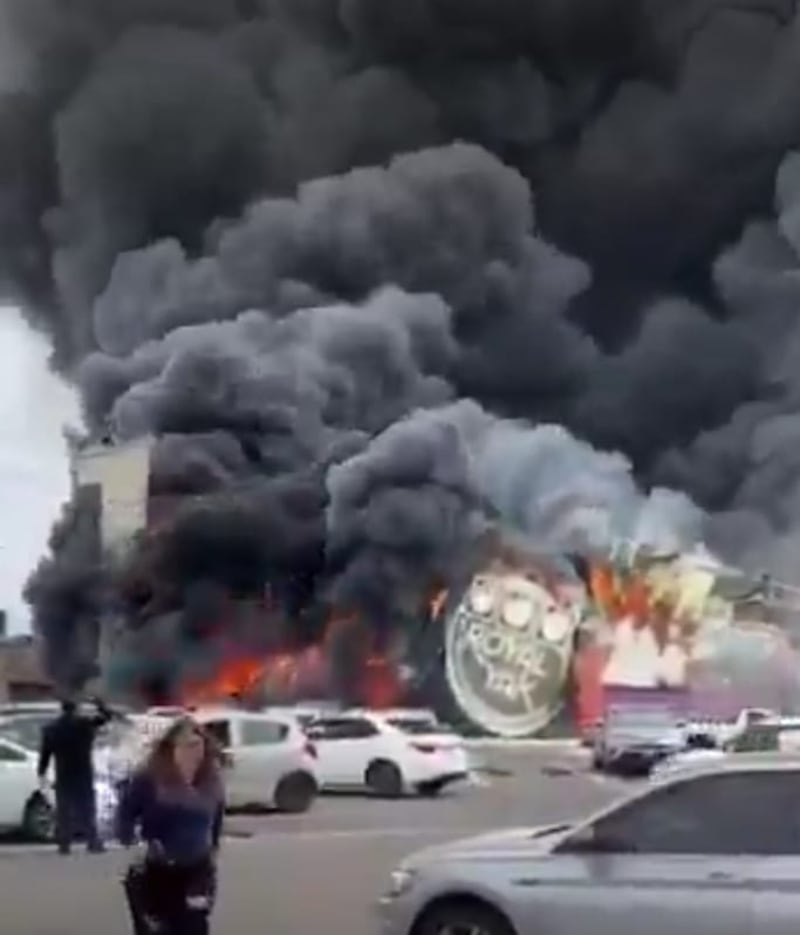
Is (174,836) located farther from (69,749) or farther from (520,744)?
(520,744)

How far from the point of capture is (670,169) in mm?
40031

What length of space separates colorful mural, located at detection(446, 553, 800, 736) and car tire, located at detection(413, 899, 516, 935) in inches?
1015

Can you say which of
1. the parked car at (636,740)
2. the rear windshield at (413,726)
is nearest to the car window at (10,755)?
the rear windshield at (413,726)

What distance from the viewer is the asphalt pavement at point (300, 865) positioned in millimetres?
11914

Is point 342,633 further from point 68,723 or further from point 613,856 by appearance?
point 613,856

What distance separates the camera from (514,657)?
117 ft

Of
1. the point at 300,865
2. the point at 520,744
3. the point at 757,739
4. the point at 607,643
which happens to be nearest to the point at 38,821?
the point at 300,865

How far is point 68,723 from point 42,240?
25.3 m

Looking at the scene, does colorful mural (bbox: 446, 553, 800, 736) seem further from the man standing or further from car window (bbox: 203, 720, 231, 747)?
the man standing

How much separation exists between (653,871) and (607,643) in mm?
27510

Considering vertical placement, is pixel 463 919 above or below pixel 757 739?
below

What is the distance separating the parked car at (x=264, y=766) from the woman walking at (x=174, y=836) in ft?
43.0

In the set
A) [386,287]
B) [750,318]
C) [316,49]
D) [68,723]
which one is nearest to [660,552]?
[750,318]

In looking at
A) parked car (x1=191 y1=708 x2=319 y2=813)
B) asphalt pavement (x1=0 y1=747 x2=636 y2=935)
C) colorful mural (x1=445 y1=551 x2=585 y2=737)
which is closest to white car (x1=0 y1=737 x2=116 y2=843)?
asphalt pavement (x1=0 y1=747 x2=636 y2=935)
